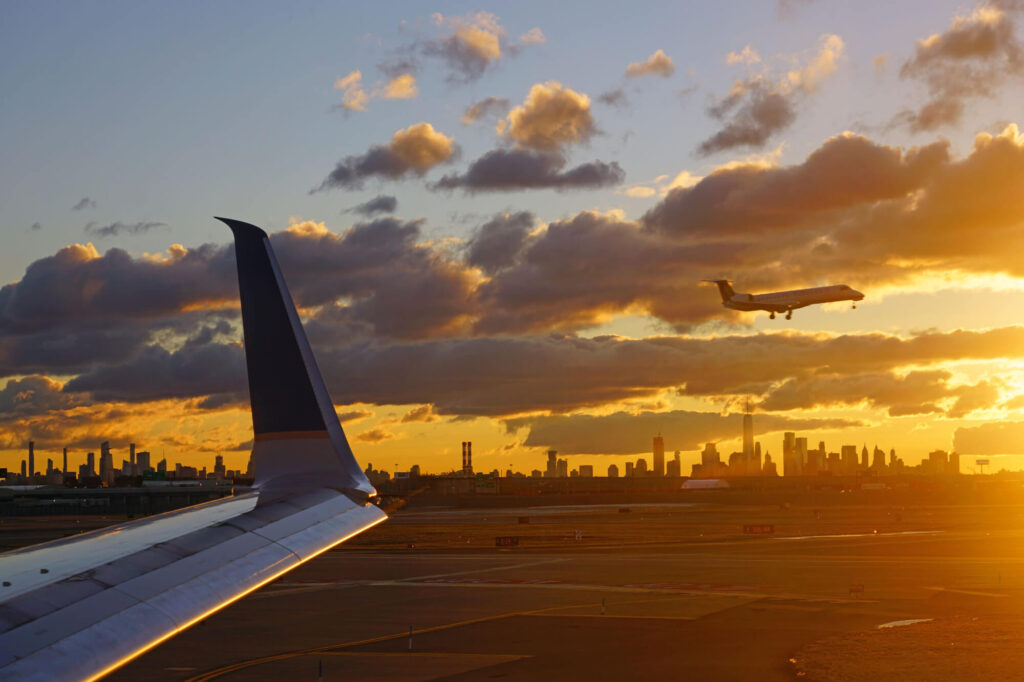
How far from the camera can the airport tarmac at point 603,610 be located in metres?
30.4

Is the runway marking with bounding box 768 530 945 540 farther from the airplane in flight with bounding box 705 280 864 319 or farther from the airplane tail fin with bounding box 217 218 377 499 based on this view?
the airplane tail fin with bounding box 217 218 377 499

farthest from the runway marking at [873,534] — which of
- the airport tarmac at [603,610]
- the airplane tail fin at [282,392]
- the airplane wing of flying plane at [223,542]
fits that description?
the airplane wing of flying plane at [223,542]

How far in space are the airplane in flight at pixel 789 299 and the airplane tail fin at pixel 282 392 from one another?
11479 cm

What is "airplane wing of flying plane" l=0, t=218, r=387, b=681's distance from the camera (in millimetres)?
7434

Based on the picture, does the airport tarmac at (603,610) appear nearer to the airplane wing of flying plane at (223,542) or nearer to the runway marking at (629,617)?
the runway marking at (629,617)

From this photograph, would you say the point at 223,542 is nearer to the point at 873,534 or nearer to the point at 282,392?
the point at 282,392

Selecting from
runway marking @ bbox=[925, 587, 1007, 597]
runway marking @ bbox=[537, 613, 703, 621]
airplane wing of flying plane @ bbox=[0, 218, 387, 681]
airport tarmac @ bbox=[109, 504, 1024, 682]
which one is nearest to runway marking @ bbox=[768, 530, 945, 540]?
airport tarmac @ bbox=[109, 504, 1024, 682]

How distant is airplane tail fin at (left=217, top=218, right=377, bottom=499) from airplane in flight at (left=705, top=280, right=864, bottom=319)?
4519 inches

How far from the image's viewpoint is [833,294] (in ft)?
399

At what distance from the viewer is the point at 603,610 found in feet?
136

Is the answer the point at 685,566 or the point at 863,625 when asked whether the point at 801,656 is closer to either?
the point at 863,625

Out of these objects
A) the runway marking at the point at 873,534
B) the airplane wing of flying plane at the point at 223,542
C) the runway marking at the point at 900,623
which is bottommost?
the runway marking at the point at 873,534

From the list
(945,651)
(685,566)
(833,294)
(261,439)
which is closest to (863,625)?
(945,651)

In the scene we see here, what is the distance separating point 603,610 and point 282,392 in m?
29.9
